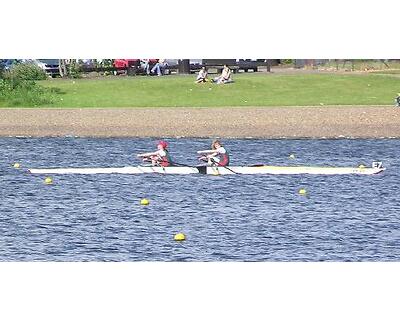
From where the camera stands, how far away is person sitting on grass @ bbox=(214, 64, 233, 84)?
55.0 ft

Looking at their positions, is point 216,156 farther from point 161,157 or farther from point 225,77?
point 225,77

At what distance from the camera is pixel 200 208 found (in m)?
17.9

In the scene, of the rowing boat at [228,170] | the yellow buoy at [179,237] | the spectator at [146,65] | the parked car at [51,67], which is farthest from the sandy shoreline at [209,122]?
the yellow buoy at [179,237]

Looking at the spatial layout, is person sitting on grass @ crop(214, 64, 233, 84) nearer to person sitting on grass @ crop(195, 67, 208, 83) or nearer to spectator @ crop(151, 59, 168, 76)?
person sitting on grass @ crop(195, 67, 208, 83)

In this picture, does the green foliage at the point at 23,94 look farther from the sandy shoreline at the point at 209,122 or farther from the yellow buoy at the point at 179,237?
the yellow buoy at the point at 179,237

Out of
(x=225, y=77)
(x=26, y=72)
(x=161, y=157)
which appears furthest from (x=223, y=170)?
(x=26, y=72)

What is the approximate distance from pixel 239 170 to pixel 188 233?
21.9 ft

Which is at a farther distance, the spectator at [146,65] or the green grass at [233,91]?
the spectator at [146,65]

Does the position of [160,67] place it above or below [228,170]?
above

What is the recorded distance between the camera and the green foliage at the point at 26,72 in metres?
15.5

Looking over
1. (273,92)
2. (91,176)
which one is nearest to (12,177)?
(91,176)

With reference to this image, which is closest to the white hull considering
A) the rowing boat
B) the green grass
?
the rowing boat

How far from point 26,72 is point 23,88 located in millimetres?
1924

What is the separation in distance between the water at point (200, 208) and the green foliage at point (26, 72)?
2.24m
